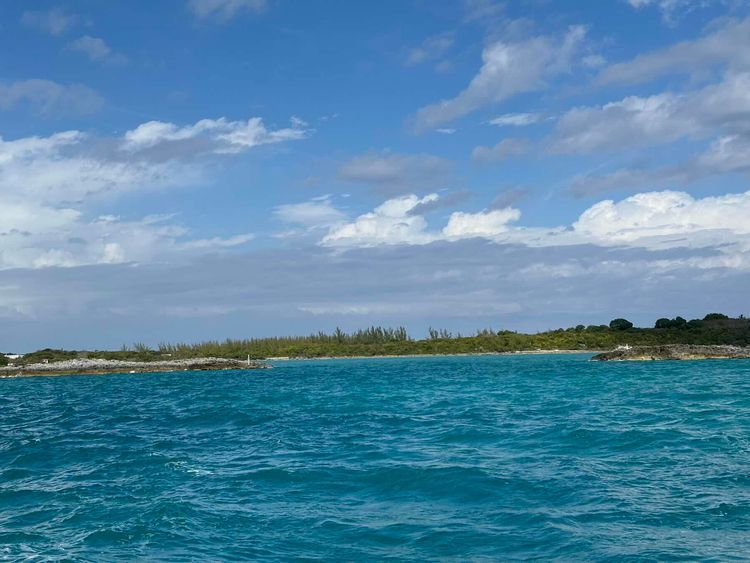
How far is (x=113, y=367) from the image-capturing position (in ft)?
330

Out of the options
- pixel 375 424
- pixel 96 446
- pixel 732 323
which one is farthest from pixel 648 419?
pixel 732 323

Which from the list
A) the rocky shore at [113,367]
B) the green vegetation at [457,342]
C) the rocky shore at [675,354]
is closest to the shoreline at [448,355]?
the green vegetation at [457,342]

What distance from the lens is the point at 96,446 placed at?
79.5 feet

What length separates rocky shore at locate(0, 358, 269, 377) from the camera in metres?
96.9

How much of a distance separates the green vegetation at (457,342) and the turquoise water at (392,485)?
9380cm

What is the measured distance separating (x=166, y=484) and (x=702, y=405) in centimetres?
2309

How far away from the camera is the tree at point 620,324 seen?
15295cm

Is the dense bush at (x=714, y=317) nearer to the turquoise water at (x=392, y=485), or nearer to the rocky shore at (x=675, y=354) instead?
the rocky shore at (x=675, y=354)

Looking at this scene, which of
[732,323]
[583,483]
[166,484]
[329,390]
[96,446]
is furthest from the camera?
[732,323]

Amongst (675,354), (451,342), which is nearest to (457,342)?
(451,342)

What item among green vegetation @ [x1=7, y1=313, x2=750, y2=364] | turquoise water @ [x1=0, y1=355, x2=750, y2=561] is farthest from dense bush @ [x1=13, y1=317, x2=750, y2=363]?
turquoise water @ [x1=0, y1=355, x2=750, y2=561]

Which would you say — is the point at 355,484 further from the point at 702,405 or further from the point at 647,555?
the point at 702,405

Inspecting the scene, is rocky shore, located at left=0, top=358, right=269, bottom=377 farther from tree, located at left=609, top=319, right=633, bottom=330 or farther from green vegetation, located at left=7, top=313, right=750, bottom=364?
tree, located at left=609, top=319, right=633, bottom=330

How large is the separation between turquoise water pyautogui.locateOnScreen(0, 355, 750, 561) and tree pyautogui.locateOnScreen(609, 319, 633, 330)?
418 ft
